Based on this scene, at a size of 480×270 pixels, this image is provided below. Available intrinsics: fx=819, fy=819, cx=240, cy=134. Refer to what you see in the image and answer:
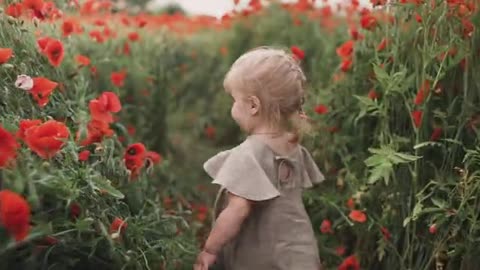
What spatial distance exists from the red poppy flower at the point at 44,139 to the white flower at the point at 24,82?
0.32 m

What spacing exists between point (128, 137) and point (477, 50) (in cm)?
171

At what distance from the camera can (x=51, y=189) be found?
2189mm

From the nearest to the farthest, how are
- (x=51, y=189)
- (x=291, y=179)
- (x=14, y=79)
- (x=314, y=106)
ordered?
(x=51, y=189)
(x=14, y=79)
(x=291, y=179)
(x=314, y=106)

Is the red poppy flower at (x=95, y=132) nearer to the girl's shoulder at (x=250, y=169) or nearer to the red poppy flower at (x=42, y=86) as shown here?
A: the red poppy flower at (x=42, y=86)

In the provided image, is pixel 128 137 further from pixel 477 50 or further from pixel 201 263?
pixel 477 50

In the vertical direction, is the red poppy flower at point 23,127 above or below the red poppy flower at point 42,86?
below

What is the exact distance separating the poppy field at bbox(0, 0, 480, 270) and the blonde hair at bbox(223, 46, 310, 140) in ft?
1.31

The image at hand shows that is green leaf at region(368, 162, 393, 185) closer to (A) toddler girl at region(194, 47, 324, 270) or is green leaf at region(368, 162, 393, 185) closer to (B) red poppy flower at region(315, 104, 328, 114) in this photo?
(A) toddler girl at region(194, 47, 324, 270)

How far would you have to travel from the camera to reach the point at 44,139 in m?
2.14

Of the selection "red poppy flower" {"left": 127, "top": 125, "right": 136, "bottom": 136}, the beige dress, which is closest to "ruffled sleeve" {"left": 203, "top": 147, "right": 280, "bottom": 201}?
the beige dress

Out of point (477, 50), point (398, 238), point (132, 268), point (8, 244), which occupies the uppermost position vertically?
point (477, 50)

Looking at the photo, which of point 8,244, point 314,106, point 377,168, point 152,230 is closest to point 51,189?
point 8,244

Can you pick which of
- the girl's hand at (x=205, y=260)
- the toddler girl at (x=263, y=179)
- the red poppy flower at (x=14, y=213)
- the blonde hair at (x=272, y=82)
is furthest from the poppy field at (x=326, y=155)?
the blonde hair at (x=272, y=82)

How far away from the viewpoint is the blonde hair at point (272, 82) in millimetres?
2664
